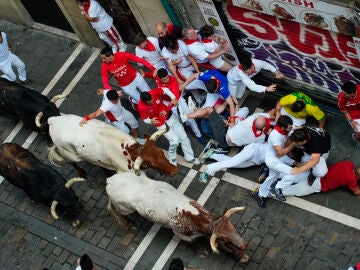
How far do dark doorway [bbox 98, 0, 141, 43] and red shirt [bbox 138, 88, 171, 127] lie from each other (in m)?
3.31

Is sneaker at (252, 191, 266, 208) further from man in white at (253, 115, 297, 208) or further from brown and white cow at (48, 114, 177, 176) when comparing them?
brown and white cow at (48, 114, 177, 176)

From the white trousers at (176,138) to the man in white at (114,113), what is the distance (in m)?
1.06

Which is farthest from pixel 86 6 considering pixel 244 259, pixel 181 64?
pixel 244 259

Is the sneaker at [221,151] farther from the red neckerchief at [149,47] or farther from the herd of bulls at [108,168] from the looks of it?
the red neckerchief at [149,47]

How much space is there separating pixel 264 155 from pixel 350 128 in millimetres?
1913

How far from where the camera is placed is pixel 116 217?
14.7 meters

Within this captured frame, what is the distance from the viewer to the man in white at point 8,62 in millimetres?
17670

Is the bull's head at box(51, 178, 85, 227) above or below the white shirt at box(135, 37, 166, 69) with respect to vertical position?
below

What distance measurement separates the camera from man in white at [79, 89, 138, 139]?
14.7m

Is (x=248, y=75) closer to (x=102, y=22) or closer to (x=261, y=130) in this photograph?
(x=261, y=130)

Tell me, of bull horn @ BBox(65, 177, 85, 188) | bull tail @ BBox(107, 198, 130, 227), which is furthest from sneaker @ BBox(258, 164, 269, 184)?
bull horn @ BBox(65, 177, 85, 188)

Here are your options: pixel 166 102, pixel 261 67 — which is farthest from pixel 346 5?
pixel 166 102

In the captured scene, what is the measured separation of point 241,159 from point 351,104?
2463 millimetres

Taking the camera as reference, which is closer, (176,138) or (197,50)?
(176,138)
